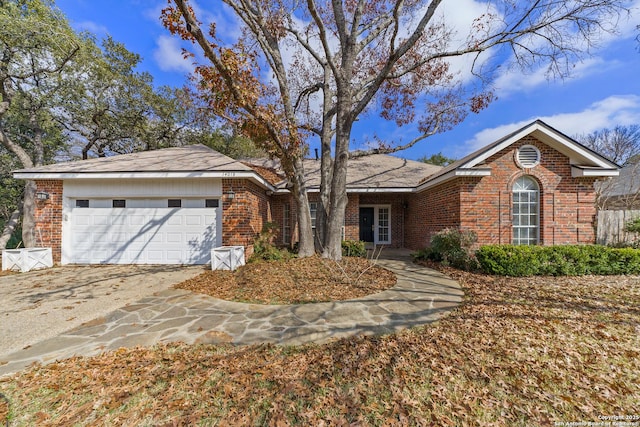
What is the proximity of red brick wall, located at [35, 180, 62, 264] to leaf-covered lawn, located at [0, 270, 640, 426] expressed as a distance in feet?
25.6

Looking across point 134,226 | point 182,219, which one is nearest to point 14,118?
point 134,226

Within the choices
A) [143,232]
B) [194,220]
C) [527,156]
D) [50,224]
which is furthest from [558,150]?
[50,224]

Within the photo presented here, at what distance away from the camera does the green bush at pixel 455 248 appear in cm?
719

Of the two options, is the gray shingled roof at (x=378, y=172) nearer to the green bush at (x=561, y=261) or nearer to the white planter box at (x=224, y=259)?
the white planter box at (x=224, y=259)

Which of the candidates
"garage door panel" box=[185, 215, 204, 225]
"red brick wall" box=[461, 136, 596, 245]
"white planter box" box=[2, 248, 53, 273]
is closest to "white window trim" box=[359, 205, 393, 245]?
"red brick wall" box=[461, 136, 596, 245]

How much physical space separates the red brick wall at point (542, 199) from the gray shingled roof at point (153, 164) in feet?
25.6

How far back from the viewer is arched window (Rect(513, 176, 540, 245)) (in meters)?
8.35

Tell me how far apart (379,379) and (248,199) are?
23.1 feet

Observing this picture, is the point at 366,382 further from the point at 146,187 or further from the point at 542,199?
the point at 542,199

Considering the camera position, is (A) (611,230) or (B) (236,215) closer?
(B) (236,215)

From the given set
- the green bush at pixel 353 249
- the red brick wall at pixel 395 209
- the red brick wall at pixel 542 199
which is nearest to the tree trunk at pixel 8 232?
the green bush at pixel 353 249

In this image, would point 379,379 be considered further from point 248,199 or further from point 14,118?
point 14,118

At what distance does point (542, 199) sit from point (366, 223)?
6.90 meters

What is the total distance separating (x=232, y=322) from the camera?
12.8 ft
